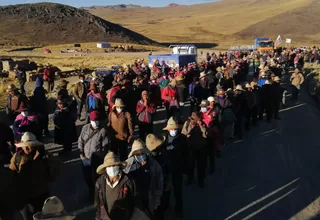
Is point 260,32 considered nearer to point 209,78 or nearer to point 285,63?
point 285,63

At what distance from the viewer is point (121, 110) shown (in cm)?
769

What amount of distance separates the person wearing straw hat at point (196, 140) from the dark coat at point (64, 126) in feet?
9.05

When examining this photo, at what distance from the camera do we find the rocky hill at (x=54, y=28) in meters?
87.6

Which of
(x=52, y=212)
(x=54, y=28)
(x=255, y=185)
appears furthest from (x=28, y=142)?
(x=54, y=28)

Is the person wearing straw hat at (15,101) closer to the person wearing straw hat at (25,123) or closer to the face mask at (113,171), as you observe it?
the person wearing straw hat at (25,123)

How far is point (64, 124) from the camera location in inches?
348

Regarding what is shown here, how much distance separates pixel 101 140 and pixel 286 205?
11.8 ft

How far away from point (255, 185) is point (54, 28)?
91.1m

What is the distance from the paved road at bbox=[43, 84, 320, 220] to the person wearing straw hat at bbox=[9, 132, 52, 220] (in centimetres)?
137

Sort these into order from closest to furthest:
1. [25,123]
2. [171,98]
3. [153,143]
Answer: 1. [153,143]
2. [25,123]
3. [171,98]

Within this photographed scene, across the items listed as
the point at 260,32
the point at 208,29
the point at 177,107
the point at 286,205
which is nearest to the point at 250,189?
the point at 286,205

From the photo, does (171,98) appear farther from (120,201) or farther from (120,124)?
(120,201)

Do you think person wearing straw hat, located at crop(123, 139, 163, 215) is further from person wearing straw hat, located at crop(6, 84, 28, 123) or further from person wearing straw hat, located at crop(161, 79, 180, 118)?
person wearing straw hat, located at crop(161, 79, 180, 118)

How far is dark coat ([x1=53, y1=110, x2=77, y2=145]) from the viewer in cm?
883
